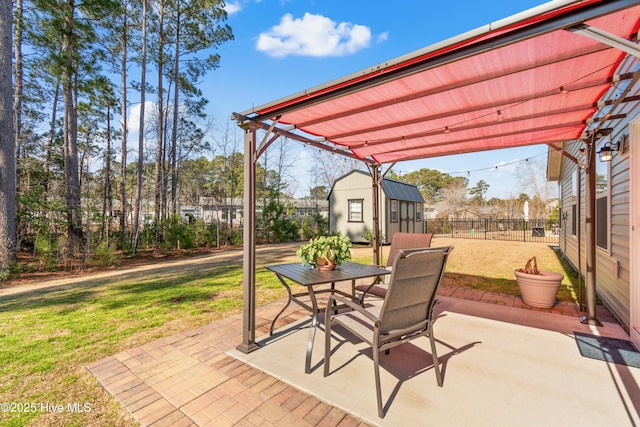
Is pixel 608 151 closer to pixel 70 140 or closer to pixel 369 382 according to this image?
pixel 369 382

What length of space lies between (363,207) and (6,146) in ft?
36.5

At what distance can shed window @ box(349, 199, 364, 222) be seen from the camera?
12.7m

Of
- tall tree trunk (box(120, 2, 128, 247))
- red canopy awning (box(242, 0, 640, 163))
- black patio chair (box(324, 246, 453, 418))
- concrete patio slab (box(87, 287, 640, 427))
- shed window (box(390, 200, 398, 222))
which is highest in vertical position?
tall tree trunk (box(120, 2, 128, 247))

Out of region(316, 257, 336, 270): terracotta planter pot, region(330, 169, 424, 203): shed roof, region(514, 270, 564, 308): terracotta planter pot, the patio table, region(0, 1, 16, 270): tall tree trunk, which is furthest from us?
region(330, 169, 424, 203): shed roof

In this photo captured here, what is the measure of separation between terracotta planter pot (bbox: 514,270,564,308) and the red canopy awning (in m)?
1.82

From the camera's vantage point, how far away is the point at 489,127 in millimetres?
3254

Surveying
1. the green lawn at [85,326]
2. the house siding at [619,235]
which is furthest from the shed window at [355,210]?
the house siding at [619,235]

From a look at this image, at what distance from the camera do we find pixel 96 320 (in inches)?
136

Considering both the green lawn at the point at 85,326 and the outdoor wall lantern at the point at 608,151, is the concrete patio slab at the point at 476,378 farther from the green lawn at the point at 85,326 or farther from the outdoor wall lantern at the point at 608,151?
the outdoor wall lantern at the point at 608,151

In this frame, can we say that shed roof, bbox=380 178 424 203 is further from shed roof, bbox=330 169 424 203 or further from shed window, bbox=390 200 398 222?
shed window, bbox=390 200 398 222

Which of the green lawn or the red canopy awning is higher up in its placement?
the red canopy awning

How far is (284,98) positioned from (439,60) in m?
1.27

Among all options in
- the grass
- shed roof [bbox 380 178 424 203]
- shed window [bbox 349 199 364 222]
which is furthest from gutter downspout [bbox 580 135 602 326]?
shed window [bbox 349 199 364 222]

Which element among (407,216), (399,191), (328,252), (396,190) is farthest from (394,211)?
(328,252)
